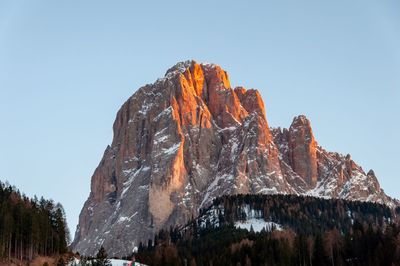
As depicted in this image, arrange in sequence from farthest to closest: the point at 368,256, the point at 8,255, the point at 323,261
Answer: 1. the point at 323,261
2. the point at 368,256
3. the point at 8,255

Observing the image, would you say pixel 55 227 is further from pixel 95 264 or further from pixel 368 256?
pixel 368 256

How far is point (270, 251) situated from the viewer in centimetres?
16912

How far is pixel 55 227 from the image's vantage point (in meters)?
161

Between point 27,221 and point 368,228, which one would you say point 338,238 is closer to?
point 368,228

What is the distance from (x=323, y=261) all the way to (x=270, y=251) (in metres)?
13.5

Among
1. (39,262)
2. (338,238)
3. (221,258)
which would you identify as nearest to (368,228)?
(338,238)

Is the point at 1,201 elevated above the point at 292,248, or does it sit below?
above

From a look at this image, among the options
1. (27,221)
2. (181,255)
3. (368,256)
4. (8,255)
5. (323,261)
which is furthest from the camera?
(181,255)

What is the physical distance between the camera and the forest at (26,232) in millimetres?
134000

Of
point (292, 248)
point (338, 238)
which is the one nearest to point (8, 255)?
point (292, 248)

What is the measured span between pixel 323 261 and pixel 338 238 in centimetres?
1140

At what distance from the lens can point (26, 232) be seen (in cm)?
13988

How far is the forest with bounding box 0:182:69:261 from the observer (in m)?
134

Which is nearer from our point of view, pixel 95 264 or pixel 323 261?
pixel 95 264
